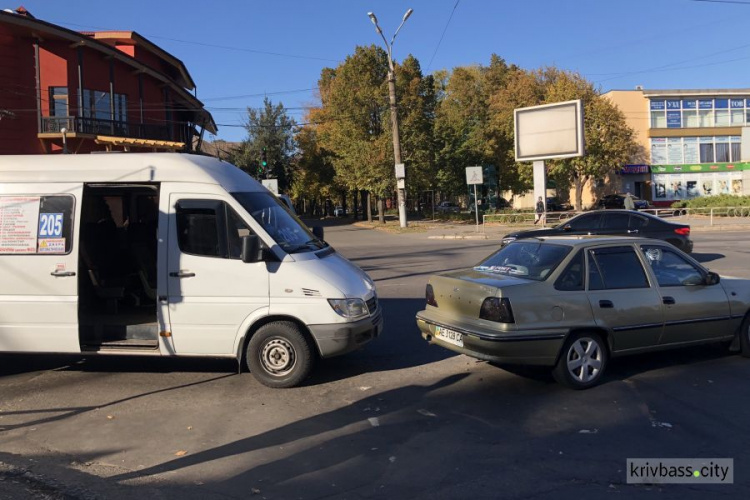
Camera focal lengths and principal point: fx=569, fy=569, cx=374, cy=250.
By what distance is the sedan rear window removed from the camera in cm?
597

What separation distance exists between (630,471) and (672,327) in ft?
8.44

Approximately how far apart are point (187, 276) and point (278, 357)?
1283mm

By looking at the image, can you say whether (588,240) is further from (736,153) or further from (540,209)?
(736,153)

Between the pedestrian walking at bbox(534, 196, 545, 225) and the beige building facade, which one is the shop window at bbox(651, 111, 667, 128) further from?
the pedestrian walking at bbox(534, 196, 545, 225)

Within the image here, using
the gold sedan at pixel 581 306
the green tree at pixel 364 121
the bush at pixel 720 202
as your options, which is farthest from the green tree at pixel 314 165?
the gold sedan at pixel 581 306

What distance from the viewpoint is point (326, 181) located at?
5712cm

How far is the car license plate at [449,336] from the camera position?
19.3 feet

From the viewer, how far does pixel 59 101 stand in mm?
31594

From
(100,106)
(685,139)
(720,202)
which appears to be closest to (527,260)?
(100,106)

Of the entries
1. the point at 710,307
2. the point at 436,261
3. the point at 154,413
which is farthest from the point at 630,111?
the point at 154,413

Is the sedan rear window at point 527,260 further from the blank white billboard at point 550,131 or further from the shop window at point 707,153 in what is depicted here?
the shop window at point 707,153

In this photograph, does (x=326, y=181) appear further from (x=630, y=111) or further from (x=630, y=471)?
(x=630, y=471)

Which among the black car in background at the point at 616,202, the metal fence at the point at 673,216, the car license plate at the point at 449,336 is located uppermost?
the black car in background at the point at 616,202
